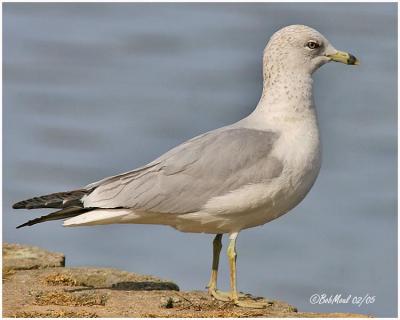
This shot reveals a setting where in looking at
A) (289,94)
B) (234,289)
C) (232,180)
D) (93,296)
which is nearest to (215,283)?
(234,289)

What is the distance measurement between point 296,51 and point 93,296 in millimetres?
2292

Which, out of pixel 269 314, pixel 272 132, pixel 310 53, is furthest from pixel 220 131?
pixel 269 314

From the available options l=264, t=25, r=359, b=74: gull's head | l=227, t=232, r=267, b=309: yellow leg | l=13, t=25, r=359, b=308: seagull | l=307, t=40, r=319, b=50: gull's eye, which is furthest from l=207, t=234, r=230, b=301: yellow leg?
l=307, t=40, r=319, b=50: gull's eye

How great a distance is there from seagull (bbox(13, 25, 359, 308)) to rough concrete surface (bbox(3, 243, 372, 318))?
0.32 m

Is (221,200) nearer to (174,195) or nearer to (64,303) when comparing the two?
(174,195)

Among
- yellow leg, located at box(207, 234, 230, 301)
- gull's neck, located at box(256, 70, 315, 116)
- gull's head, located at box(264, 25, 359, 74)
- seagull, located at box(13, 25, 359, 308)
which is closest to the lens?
seagull, located at box(13, 25, 359, 308)

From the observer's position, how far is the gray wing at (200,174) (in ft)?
24.0

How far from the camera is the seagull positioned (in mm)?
7242

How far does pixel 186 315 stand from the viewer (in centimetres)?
667

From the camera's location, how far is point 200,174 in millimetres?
7391

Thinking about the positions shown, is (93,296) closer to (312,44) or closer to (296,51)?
(296,51)

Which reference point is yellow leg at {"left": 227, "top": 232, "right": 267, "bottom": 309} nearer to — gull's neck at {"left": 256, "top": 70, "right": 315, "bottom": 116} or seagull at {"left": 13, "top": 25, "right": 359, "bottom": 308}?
seagull at {"left": 13, "top": 25, "right": 359, "bottom": 308}

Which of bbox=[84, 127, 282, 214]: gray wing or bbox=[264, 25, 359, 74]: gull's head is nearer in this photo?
bbox=[84, 127, 282, 214]: gray wing

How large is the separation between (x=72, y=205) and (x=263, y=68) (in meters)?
1.74
